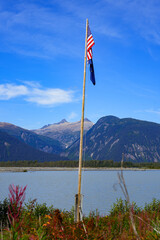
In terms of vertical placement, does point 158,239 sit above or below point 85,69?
below

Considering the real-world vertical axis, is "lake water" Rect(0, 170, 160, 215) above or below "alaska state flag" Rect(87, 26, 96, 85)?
below

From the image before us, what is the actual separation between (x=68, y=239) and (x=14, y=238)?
246 cm

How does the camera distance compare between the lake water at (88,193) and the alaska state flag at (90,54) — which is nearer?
the alaska state flag at (90,54)

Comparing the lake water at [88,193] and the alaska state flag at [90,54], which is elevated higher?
the alaska state flag at [90,54]

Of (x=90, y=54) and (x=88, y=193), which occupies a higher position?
(x=90, y=54)

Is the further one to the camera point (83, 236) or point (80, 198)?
point (80, 198)

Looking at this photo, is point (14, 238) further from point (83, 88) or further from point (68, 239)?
point (83, 88)

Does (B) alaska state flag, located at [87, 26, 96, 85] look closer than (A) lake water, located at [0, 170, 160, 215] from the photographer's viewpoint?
Yes

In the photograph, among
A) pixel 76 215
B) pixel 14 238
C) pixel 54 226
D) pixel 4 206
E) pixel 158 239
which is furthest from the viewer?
pixel 4 206

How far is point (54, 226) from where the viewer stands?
31.9 ft

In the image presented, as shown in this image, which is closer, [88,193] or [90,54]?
[90,54]

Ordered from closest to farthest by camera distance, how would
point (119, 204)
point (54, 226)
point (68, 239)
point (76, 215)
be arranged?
1. point (68, 239)
2. point (54, 226)
3. point (76, 215)
4. point (119, 204)

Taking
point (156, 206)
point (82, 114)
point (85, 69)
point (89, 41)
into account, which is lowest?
point (156, 206)

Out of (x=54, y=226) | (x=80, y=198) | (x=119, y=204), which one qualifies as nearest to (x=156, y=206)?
(x=119, y=204)
